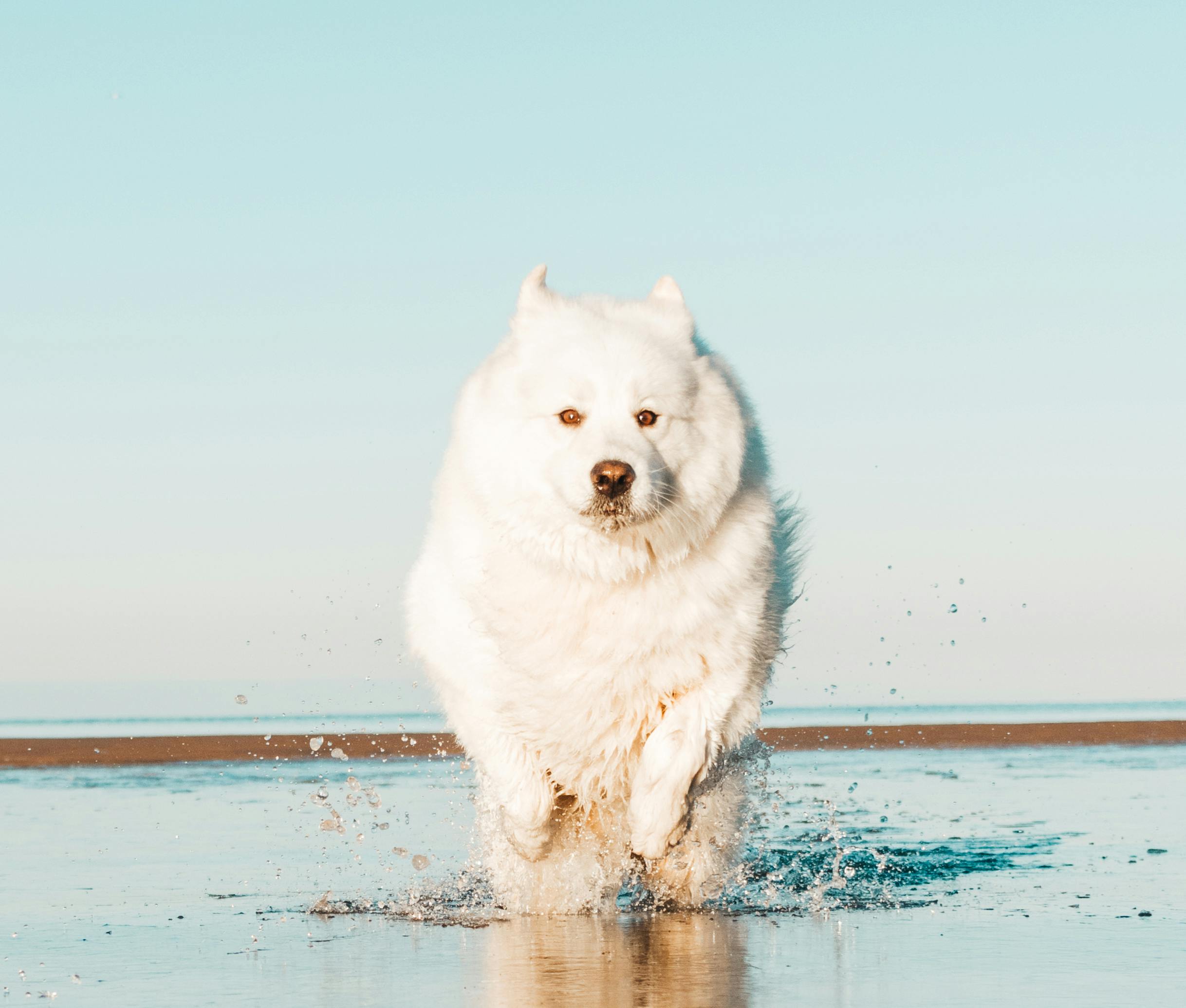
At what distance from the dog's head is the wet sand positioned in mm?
9640

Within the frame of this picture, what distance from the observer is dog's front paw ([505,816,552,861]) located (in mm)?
5176

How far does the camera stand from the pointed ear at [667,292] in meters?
5.21

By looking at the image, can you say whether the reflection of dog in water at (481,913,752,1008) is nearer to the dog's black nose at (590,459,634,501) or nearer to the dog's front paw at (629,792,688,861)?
the dog's front paw at (629,792,688,861)

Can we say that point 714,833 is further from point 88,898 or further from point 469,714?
point 88,898

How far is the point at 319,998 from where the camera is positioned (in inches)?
145

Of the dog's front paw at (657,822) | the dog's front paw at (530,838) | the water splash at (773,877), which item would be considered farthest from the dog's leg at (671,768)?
the water splash at (773,877)

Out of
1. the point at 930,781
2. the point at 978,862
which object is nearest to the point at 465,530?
the point at 978,862

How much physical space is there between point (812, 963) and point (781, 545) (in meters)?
1.71

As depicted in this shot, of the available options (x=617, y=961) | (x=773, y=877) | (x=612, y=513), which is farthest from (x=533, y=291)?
(x=773, y=877)

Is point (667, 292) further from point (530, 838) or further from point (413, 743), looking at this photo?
point (413, 743)

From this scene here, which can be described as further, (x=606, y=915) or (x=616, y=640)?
(x=606, y=915)

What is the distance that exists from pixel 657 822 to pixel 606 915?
Result: 73cm

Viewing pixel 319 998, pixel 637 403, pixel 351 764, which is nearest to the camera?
pixel 319 998

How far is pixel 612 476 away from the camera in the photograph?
4.28m
